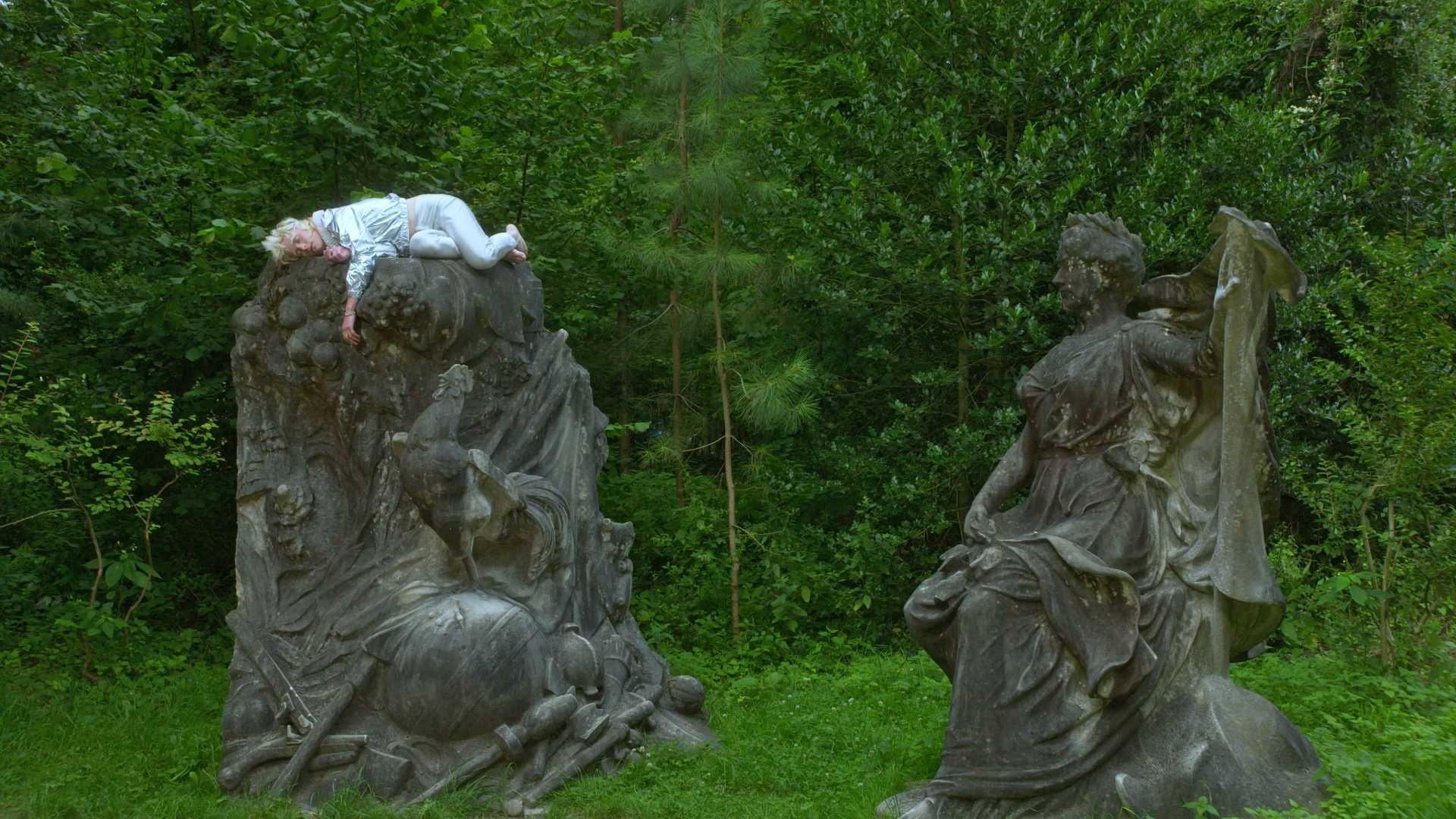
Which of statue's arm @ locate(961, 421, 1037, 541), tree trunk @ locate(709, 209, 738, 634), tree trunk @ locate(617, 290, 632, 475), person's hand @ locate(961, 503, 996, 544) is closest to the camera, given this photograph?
person's hand @ locate(961, 503, 996, 544)

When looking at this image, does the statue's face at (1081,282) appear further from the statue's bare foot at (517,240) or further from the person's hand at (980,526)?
the statue's bare foot at (517,240)

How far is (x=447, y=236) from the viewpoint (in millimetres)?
5945

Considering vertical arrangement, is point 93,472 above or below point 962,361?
below

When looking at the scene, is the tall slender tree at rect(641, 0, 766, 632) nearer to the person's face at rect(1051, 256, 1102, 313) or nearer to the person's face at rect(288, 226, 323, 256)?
the person's face at rect(288, 226, 323, 256)

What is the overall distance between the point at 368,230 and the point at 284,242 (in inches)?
15.7

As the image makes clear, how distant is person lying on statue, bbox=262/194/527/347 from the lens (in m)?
5.84

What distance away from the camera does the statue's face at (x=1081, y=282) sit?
5090mm

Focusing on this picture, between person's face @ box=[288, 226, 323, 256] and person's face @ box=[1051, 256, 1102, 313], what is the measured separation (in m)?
3.25

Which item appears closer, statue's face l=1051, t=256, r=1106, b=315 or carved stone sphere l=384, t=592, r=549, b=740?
statue's face l=1051, t=256, r=1106, b=315

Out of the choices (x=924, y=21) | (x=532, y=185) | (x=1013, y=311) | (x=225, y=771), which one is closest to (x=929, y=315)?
(x=1013, y=311)

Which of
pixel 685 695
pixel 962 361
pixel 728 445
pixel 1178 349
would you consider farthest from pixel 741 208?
pixel 1178 349

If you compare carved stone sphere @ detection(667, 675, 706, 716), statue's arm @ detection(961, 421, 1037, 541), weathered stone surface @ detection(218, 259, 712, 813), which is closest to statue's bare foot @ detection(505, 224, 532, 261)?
weathered stone surface @ detection(218, 259, 712, 813)

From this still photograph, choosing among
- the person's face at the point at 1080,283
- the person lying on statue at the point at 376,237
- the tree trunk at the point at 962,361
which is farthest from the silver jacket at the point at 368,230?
the tree trunk at the point at 962,361

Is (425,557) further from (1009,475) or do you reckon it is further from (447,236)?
(1009,475)
